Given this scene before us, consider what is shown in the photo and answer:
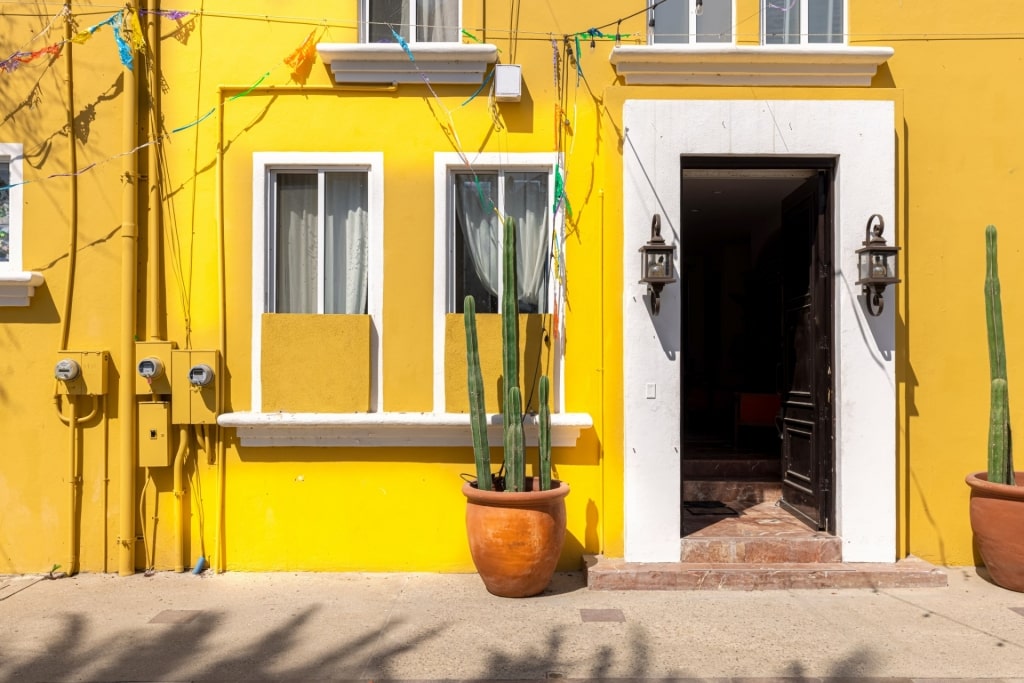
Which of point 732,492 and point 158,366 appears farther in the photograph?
point 732,492

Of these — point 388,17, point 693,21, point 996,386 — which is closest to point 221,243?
point 388,17

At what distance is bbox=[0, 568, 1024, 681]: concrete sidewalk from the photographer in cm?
396

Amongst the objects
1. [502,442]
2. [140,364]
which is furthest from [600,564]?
[140,364]

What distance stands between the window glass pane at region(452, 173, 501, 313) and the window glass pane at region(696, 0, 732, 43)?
6.55 feet

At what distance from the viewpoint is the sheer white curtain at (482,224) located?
5.74 meters

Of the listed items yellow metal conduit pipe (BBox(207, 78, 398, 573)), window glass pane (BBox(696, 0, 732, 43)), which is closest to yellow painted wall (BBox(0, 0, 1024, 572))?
yellow metal conduit pipe (BBox(207, 78, 398, 573))

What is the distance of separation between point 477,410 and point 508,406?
0.78 feet

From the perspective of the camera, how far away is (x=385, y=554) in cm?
556

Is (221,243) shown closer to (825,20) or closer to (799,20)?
(799,20)

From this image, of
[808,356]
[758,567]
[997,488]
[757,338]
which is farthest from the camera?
[757,338]

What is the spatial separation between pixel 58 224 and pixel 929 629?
6733 millimetres

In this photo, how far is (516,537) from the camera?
487 centimetres

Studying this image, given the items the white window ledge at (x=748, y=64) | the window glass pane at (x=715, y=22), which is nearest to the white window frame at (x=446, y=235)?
the white window ledge at (x=748, y=64)

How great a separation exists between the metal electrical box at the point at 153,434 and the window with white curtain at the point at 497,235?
2.42 meters
